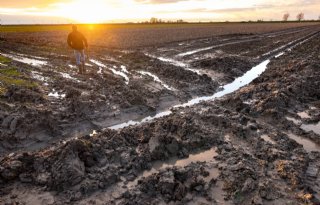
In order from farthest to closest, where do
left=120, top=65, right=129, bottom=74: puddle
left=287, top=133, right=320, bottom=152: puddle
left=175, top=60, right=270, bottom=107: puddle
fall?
left=120, top=65, right=129, bottom=74: puddle → left=175, top=60, right=270, bottom=107: puddle → left=287, top=133, right=320, bottom=152: puddle

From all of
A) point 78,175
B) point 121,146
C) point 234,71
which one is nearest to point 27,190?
point 78,175

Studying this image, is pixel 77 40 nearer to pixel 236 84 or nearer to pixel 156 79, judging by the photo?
pixel 156 79

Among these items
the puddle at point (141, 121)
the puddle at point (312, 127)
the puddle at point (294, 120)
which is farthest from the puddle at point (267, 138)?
the puddle at point (141, 121)

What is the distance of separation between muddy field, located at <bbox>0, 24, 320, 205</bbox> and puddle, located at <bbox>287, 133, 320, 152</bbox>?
0.08 ft

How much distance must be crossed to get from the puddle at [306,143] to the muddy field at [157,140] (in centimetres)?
3

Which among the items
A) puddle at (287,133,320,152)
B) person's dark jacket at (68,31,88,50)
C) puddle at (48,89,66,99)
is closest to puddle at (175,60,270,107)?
puddle at (287,133,320,152)

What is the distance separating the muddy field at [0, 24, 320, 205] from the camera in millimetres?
5930

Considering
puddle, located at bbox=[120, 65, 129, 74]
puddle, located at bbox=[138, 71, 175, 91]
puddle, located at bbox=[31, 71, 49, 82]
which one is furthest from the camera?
puddle, located at bbox=[120, 65, 129, 74]

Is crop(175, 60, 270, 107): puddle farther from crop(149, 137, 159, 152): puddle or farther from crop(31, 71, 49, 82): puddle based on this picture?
crop(31, 71, 49, 82): puddle

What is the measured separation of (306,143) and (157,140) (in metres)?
3.78

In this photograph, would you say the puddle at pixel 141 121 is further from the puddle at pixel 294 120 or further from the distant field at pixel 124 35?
the distant field at pixel 124 35

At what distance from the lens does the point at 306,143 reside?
8047 mm

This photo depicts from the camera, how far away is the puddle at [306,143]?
7.75 metres

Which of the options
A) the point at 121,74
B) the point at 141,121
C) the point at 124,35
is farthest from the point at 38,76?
the point at 124,35
